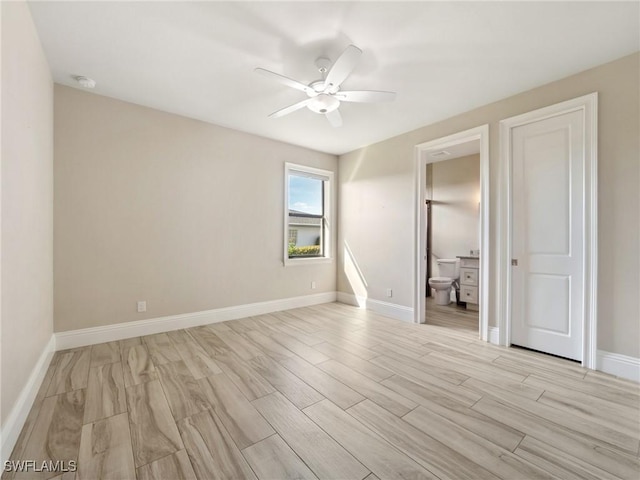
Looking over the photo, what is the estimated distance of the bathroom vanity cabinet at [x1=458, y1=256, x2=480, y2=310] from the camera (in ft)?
15.1

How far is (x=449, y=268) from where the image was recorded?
536 cm

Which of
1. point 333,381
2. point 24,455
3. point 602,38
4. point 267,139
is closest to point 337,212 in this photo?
point 267,139

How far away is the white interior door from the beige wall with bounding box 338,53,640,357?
0.16 m

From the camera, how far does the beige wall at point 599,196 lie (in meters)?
2.30

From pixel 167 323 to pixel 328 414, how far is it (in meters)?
2.49

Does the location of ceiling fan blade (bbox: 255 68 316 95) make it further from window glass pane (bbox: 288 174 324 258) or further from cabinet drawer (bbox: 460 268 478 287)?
cabinet drawer (bbox: 460 268 478 287)

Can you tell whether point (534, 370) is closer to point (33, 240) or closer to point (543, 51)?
Result: point (543, 51)

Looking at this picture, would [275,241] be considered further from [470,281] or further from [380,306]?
[470,281]

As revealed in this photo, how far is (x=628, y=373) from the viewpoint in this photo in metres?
2.29

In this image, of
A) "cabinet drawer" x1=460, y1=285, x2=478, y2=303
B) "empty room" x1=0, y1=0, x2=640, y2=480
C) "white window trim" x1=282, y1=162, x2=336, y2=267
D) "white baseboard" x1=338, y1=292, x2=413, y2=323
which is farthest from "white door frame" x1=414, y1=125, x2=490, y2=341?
"white window trim" x1=282, y1=162, x2=336, y2=267

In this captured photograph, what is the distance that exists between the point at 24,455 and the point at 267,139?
3.98 meters
